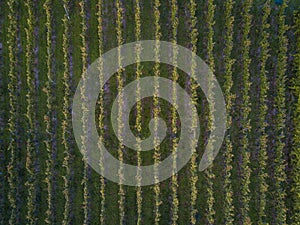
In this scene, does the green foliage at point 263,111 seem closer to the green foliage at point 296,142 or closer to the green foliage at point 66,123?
the green foliage at point 296,142

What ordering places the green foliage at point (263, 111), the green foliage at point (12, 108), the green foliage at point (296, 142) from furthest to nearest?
the green foliage at point (12, 108), the green foliage at point (296, 142), the green foliage at point (263, 111)

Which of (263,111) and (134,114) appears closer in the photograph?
(263,111)

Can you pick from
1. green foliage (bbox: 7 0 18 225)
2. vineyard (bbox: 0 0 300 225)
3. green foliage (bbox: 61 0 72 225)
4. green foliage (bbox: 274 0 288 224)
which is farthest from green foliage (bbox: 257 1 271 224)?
green foliage (bbox: 7 0 18 225)

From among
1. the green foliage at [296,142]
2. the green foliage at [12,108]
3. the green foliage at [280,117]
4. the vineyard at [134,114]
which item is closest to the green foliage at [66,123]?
the vineyard at [134,114]

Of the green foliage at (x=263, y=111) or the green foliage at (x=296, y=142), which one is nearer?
the green foliage at (x=263, y=111)

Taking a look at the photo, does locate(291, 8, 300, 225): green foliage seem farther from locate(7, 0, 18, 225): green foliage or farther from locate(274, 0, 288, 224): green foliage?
locate(7, 0, 18, 225): green foliage

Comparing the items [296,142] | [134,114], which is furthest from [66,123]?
[296,142]

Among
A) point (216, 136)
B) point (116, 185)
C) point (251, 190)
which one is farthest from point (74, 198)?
point (251, 190)

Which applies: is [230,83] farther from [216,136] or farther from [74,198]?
[74,198]

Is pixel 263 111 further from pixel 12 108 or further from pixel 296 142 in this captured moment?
pixel 12 108
